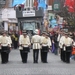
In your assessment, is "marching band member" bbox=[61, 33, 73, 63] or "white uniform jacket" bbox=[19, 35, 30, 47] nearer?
"white uniform jacket" bbox=[19, 35, 30, 47]

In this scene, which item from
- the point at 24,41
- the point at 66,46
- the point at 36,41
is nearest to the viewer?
the point at 24,41

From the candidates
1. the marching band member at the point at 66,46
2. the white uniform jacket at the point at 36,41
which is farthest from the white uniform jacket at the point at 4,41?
the marching band member at the point at 66,46

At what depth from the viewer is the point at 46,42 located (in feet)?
80.3

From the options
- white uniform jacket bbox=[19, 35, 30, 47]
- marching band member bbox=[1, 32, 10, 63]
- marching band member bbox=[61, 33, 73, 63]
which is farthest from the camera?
marching band member bbox=[61, 33, 73, 63]

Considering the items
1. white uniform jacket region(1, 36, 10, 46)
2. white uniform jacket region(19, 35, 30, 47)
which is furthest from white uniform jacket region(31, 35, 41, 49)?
white uniform jacket region(1, 36, 10, 46)

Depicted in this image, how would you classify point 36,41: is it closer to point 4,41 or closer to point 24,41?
point 24,41

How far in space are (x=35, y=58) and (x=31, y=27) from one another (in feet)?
74.2

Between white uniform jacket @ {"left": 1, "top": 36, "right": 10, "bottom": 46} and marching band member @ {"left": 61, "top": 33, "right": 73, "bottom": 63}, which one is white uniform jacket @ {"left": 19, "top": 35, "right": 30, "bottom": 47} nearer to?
white uniform jacket @ {"left": 1, "top": 36, "right": 10, "bottom": 46}

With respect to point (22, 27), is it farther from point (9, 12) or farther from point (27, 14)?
point (9, 12)

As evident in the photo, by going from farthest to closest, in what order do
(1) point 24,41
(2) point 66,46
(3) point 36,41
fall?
(2) point 66,46 → (3) point 36,41 → (1) point 24,41

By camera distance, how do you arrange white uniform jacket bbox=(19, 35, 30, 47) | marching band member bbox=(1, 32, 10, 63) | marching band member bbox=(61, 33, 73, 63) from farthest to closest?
marching band member bbox=(61, 33, 73, 63)
marching band member bbox=(1, 32, 10, 63)
white uniform jacket bbox=(19, 35, 30, 47)

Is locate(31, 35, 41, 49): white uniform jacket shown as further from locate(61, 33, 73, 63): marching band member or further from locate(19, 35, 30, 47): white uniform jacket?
locate(61, 33, 73, 63): marching band member

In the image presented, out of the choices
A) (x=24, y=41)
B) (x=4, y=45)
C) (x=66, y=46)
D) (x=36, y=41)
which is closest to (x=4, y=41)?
(x=4, y=45)

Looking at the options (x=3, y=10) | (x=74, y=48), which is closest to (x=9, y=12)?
(x=3, y=10)
